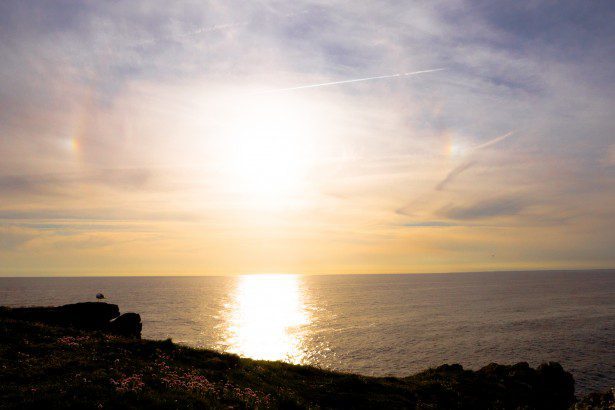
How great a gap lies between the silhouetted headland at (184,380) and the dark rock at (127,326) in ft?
0.33

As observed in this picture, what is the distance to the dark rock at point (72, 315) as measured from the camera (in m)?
36.9

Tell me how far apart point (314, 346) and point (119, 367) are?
209ft

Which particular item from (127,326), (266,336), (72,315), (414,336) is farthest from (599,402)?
(266,336)

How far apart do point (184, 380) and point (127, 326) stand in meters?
21.4

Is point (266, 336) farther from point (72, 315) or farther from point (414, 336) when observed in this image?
point (72, 315)

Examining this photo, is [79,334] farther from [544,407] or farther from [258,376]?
[544,407]

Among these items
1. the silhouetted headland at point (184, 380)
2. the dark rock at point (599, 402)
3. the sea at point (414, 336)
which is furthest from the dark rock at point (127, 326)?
the dark rock at point (599, 402)

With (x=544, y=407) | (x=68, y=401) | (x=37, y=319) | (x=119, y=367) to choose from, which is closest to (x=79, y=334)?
(x=37, y=319)

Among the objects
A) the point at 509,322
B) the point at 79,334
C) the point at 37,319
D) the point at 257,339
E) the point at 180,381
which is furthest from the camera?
the point at 509,322

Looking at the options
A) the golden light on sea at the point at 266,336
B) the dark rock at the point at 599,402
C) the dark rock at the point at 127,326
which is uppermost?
the dark rock at the point at 599,402

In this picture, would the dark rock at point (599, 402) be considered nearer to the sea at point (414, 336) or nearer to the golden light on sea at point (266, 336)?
the sea at point (414, 336)

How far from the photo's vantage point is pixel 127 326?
133 feet

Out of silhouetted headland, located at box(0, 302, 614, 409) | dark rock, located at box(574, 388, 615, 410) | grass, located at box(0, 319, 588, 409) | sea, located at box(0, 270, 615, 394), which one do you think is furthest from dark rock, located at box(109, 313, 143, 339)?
dark rock, located at box(574, 388, 615, 410)

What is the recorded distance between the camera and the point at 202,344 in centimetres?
8088
